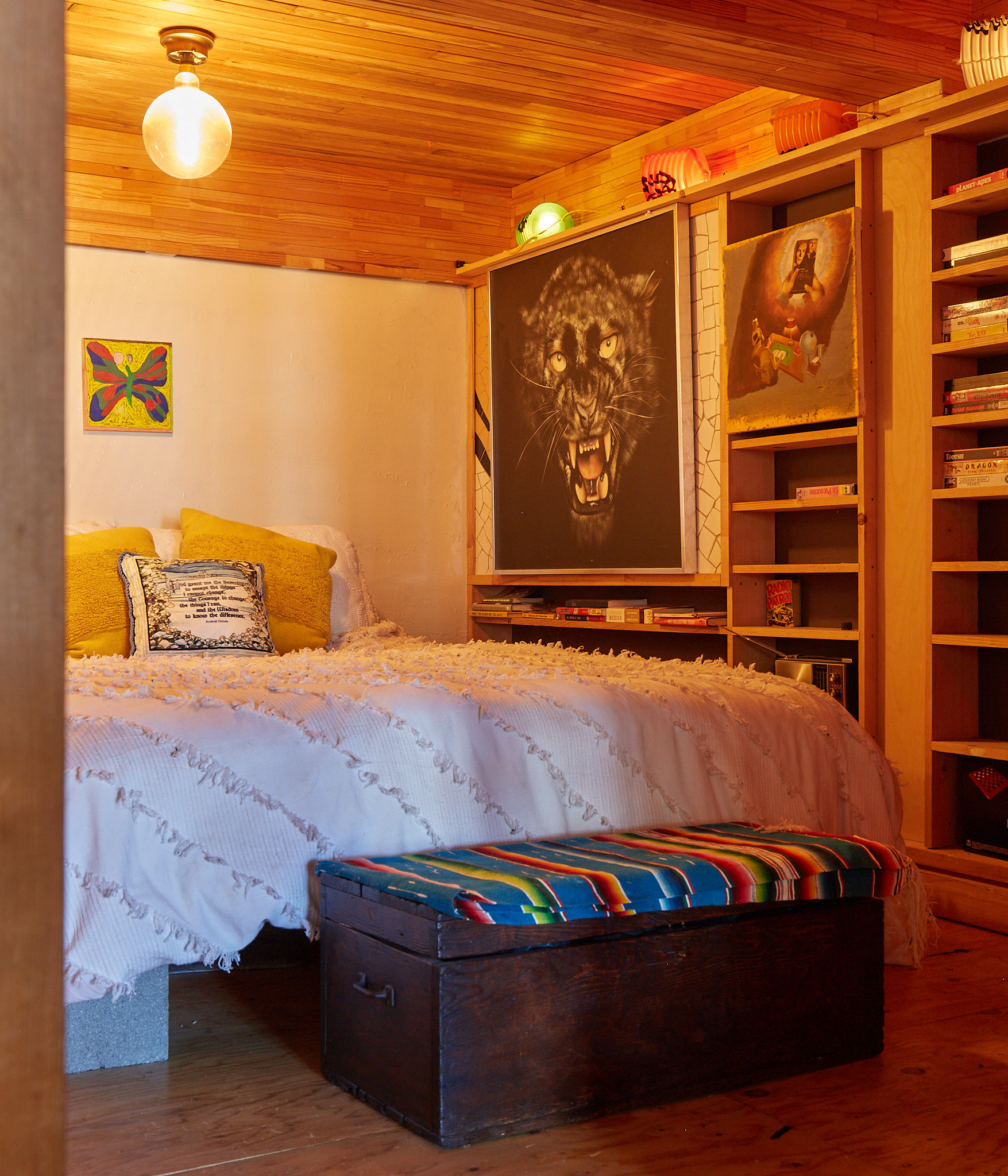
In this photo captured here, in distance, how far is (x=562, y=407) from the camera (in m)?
4.50

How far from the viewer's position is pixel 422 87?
406 cm

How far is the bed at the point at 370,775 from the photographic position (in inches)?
71.1

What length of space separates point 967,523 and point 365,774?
1.96 metres

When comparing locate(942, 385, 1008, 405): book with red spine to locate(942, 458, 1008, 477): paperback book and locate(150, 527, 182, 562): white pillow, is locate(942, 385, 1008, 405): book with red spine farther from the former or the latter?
locate(150, 527, 182, 562): white pillow

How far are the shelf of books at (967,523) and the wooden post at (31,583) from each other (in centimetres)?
284

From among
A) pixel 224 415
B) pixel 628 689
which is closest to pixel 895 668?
pixel 628 689

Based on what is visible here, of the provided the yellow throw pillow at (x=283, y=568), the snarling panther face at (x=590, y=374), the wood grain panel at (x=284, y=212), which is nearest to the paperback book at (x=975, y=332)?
the snarling panther face at (x=590, y=374)

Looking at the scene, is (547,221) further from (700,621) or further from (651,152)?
(700,621)

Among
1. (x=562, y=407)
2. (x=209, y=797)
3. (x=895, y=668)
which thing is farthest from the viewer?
(x=562, y=407)

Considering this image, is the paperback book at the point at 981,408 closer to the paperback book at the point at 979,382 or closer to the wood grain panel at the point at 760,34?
the paperback book at the point at 979,382

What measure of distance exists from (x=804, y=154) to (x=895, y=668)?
148 centimetres

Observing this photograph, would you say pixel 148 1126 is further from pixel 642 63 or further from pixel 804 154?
pixel 642 63

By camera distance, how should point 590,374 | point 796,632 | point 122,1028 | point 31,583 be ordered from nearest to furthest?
1. point 31,583
2. point 122,1028
3. point 796,632
4. point 590,374

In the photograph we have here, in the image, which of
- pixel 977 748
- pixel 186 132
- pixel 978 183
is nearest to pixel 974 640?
pixel 977 748
